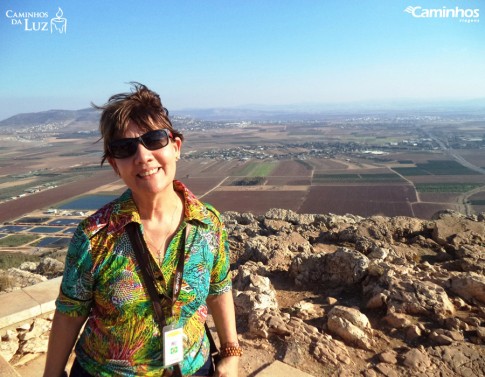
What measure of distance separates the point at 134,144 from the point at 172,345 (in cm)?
113

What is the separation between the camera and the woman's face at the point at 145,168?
202cm

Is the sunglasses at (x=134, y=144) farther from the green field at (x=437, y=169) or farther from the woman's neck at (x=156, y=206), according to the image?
the green field at (x=437, y=169)

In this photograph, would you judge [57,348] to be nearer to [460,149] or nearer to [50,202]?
[50,202]

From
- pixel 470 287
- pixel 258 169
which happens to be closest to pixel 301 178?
pixel 258 169

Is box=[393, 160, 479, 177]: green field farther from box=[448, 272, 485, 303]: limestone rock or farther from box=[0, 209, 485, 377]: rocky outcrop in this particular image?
box=[448, 272, 485, 303]: limestone rock

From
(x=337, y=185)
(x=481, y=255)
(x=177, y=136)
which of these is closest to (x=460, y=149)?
(x=337, y=185)

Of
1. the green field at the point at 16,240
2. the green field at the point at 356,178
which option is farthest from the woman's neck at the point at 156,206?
the green field at the point at 356,178

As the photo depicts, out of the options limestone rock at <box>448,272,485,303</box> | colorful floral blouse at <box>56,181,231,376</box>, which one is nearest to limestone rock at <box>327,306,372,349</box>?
limestone rock at <box>448,272,485,303</box>

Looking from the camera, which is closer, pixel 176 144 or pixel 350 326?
pixel 176 144

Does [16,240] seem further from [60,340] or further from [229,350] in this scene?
[229,350]

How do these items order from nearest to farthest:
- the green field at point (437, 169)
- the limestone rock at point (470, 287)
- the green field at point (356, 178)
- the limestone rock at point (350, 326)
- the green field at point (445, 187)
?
the limestone rock at point (350, 326)
the limestone rock at point (470, 287)
the green field at point (445, 187)
the green field at point (356, 178)
the green field at point (437, 169)

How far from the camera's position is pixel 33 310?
14.9ft

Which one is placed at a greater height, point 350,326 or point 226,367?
point 226,367

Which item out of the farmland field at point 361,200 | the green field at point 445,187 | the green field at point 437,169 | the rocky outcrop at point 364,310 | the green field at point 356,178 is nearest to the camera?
the rocky outcrop at point 364,310
